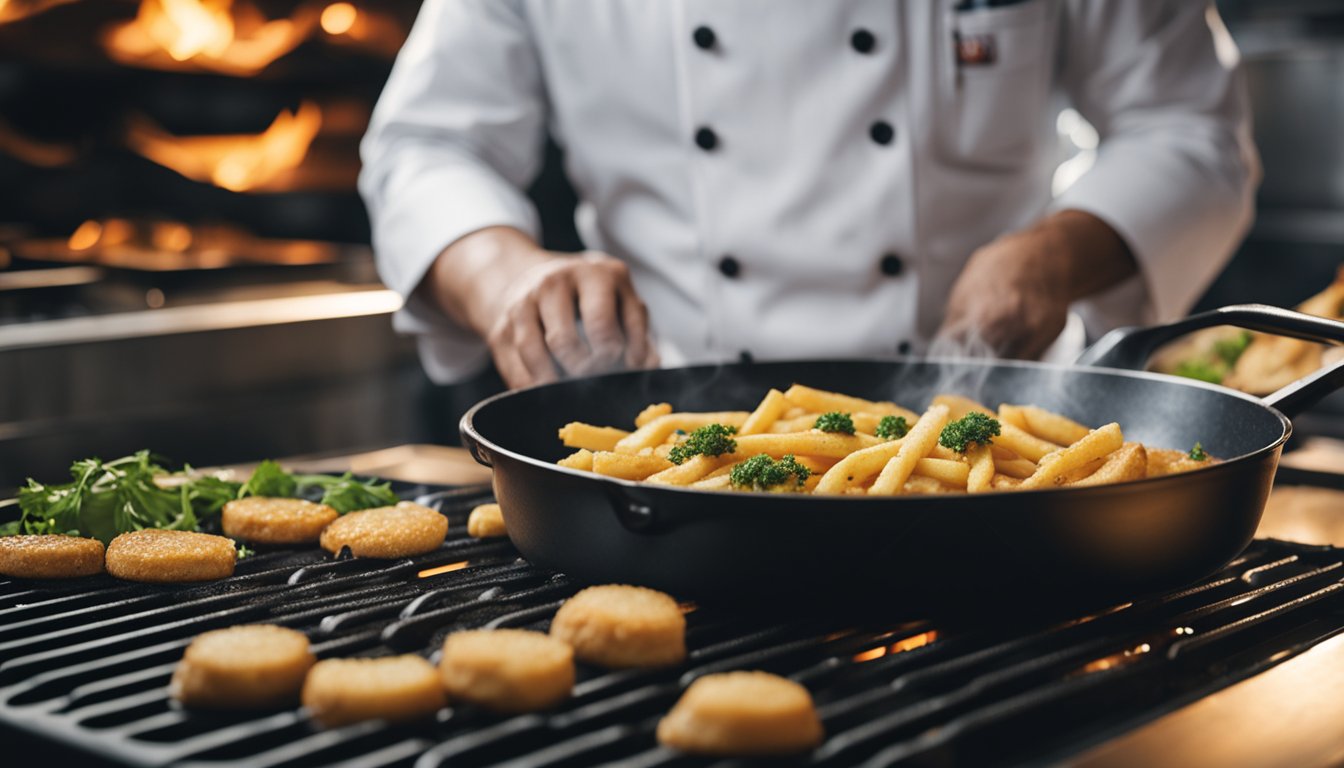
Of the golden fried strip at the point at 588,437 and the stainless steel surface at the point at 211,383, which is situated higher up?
the golden fried strip at the point at 588,437

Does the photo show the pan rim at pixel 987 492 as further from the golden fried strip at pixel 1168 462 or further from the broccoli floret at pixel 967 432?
the broccoli floret at pixel 967 432

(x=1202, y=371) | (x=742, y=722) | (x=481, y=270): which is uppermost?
(x=481, y=270)

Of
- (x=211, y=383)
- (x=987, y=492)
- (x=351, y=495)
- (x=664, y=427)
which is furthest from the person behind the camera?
(x=211, y=383)

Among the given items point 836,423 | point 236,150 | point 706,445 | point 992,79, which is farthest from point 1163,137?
point 236,150

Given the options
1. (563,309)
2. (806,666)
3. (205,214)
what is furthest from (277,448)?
(806,666)

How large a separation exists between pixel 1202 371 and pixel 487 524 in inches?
58.4

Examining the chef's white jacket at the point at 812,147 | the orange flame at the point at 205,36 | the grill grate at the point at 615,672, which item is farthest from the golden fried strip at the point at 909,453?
the orange flame at the point at 205,36

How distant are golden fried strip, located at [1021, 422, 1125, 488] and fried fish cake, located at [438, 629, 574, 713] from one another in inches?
20.2

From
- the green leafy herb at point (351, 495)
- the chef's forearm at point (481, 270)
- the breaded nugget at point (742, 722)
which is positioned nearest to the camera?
the breaded nugget at point (742, 722)

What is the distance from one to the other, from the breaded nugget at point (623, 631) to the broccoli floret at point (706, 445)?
0.26 metres

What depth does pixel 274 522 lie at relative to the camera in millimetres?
1531

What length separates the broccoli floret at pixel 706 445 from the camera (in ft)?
4.42

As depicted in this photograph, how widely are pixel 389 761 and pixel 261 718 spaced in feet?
0.56

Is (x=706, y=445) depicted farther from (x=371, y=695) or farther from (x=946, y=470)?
(x=371, y=695)
